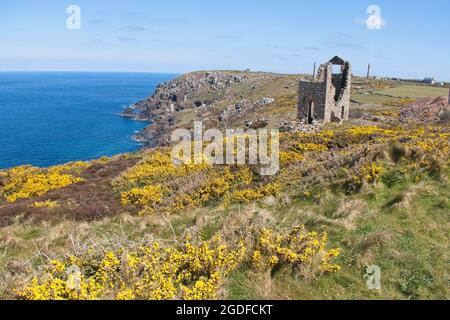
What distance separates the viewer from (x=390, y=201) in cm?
1152

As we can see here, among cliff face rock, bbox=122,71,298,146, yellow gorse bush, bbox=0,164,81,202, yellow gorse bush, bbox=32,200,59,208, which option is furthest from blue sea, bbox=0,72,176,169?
yellow gorse bush, bbox=32,200,59,208

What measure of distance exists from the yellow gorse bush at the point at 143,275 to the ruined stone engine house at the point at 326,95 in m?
29.2

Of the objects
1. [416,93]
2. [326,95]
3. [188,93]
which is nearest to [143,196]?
[326,95]

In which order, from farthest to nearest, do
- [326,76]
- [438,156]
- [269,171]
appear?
[326,76]
[269,171]
[438,156]

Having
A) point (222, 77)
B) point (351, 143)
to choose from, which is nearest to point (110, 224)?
point (351, 143)

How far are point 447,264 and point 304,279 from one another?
10.8 ft

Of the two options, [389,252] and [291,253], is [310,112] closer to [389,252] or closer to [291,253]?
[389,252]

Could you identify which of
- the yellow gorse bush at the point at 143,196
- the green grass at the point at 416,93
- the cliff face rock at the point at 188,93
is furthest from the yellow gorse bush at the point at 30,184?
the cliff face rock at the point at 188,93

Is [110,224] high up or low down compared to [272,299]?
down

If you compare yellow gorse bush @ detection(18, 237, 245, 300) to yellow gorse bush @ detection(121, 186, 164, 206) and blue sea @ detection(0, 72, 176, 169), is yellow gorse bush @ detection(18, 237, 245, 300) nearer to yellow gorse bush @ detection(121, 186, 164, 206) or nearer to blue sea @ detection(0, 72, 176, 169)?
yellow gorse bush @ detection(121, 186, 164, 206)

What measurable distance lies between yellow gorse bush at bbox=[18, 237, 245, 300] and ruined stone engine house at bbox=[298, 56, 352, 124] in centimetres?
2924

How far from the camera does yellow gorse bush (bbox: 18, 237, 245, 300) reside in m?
5.95

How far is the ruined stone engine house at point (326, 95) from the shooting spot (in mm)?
34688
